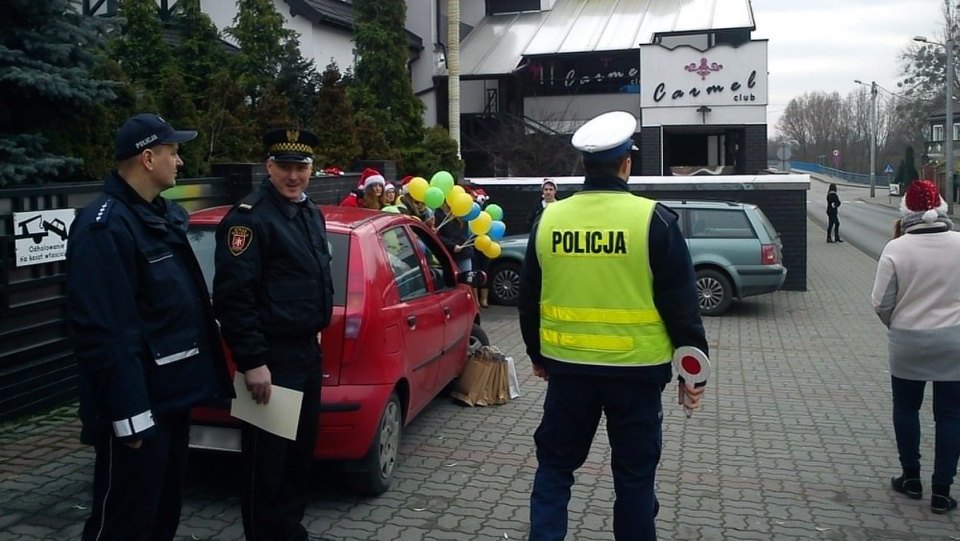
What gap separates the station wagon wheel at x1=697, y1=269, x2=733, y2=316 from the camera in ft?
44.4

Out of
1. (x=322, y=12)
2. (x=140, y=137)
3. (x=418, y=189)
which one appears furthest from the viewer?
(x=322, y=12)

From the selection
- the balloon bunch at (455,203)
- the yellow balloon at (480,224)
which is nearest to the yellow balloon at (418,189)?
the balloon bunch at (455,203)

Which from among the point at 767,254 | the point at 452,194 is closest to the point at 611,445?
the point at 452,194

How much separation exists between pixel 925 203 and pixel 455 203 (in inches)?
231

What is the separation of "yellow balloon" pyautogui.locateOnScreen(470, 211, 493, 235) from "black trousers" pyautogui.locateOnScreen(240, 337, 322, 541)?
680cm

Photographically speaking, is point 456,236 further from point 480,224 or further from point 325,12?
point 325,12

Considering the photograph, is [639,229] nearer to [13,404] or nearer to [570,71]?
[13,404]

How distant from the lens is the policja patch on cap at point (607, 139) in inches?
152

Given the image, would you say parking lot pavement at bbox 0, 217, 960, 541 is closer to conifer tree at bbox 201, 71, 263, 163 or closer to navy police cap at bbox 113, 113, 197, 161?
navy police cap at bbox 113, 113, 197, 161

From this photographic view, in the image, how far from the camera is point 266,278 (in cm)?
408

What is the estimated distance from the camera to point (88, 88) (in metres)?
7.33

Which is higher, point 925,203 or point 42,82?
point 42,82

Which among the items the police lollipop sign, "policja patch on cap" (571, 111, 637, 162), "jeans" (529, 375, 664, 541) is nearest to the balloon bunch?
"policja patch on cap" (571, 111, 637, 162)

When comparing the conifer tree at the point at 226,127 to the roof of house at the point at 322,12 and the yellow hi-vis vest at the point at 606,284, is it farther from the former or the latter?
the roof of house at the point at 322,12
